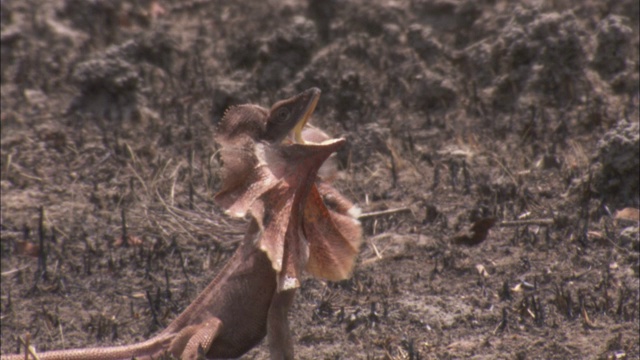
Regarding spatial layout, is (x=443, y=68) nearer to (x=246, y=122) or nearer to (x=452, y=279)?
(x=452, y=279)

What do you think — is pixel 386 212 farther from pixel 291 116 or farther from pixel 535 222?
pixel 291 116

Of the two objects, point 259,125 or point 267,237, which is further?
point 259,125

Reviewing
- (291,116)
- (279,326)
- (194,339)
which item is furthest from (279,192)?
(194,339)

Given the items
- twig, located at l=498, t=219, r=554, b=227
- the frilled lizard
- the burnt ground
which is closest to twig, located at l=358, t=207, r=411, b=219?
the burnt ground

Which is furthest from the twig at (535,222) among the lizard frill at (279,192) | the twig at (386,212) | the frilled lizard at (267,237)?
the lizard frill at (279,192)

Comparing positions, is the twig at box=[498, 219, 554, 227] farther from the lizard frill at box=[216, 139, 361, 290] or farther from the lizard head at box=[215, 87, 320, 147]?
the lizard head at box=[215, 87, 320, 147]
